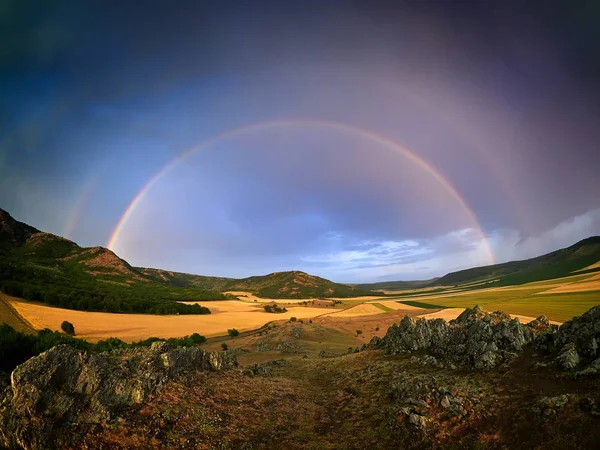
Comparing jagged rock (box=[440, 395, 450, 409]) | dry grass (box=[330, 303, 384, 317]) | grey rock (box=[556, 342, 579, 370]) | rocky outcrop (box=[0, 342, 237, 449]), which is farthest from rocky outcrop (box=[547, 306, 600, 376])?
dry grass (box=[330, 303, 384, 317])

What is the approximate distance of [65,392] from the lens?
14633mm

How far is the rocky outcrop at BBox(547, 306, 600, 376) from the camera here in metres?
15.1

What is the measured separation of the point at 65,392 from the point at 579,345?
28466 mm

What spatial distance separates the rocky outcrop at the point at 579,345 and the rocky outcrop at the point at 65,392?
23.7 metres

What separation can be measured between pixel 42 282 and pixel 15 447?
116226mm

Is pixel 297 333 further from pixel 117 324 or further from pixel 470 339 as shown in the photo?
pixel 470 339

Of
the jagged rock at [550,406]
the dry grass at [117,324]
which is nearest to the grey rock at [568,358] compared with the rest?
the jagged rock at [550,406]

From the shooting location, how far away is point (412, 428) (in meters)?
14.7

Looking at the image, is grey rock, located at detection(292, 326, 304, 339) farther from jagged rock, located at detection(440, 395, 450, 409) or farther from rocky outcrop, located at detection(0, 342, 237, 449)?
jagged rock, located at detection(440, 395, 450, 409)

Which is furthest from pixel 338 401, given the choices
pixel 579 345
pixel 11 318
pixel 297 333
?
pixel 11 318

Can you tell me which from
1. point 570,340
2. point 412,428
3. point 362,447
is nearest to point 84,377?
point 362,447

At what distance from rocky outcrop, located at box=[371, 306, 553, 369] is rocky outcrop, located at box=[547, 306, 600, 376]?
2.25 metres

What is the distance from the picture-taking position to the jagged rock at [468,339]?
66.2ft

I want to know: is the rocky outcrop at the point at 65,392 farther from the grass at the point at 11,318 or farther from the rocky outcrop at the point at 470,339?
the grass at the point at 11,318
